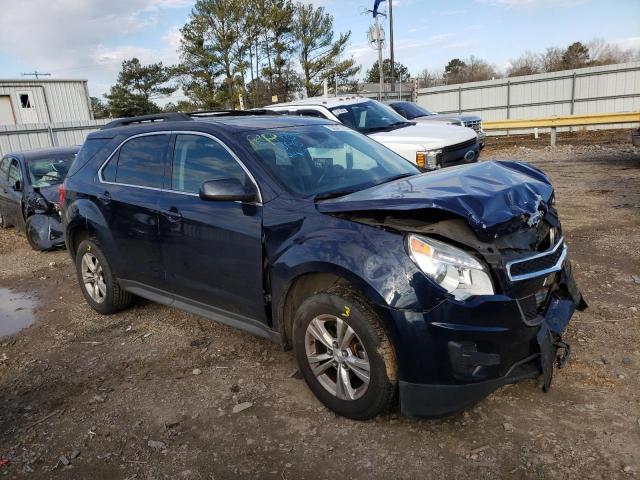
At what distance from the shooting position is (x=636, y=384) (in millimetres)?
3162

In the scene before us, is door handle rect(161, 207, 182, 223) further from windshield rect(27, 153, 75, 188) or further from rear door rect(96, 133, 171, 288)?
windshield rect(27, 153, 75, 188)

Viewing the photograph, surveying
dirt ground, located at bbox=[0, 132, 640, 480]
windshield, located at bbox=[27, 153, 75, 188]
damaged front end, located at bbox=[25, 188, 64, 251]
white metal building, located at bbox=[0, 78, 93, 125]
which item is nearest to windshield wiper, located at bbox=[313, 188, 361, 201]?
dirt ground, located at bbox=[0, 132, 640, 480]

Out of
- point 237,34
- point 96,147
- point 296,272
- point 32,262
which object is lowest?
point 32,262

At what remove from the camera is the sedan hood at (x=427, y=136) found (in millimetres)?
8055

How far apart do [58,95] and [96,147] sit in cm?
2817

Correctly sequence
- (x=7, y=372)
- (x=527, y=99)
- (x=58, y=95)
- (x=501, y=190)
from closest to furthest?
(x=501, y=190) → (x=7, y=372) → (x=527, y=99) → (x=58, y=95)

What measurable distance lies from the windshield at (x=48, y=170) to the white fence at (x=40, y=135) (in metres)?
10.0

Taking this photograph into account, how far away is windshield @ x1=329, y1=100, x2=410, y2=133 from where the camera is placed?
29.2 feet

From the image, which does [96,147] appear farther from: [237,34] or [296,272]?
[237,34]

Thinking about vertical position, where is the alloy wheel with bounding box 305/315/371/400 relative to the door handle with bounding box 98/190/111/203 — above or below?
below

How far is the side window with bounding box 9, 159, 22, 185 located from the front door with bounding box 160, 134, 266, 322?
20.2ft

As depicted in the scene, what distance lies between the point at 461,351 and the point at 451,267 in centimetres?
43

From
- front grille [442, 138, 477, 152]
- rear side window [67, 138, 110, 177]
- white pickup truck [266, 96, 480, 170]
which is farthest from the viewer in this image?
front grille [442, 138, 477, 152]

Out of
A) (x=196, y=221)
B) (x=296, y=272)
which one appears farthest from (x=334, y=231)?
(x=196, y=221)
